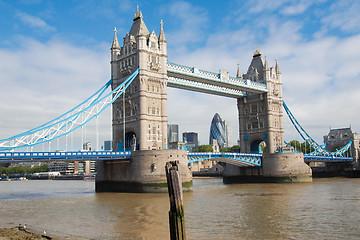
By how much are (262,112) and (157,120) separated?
21.5 m

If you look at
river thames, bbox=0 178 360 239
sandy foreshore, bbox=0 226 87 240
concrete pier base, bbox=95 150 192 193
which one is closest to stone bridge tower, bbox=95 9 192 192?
concrete pier base, bbox=95 150 192 193

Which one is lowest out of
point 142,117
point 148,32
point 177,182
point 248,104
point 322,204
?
point 322,204

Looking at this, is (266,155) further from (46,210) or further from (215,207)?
(46,210)

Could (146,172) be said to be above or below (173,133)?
below

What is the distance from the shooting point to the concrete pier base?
35219 mm

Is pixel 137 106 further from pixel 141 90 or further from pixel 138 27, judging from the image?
pixel 138 27

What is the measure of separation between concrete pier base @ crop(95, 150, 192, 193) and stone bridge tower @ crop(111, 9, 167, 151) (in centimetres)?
348

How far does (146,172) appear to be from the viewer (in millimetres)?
35594

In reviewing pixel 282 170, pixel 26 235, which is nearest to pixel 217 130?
pixel 282 170

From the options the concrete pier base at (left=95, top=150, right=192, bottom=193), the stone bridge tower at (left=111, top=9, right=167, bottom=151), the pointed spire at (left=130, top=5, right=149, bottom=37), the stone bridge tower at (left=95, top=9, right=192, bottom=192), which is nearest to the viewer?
the concrete pier base at (left=95, top=150, right=192, bottom=193)

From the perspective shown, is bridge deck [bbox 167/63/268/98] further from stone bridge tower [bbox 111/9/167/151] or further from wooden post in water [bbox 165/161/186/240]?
wooden post in water [bbox 165/161/186/240]

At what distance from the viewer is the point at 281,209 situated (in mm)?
23219

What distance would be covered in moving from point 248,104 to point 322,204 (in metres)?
34.5

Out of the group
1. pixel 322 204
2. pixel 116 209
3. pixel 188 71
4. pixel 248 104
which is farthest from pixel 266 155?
pixel 116 209
